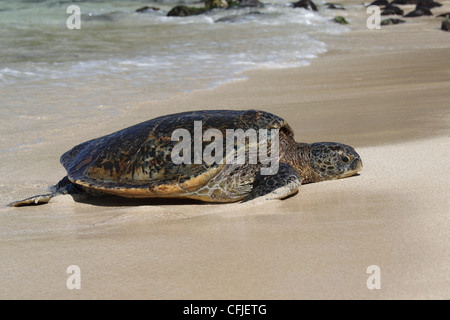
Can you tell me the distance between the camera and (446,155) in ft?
13.5

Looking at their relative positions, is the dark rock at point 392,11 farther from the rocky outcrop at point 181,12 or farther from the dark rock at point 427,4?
the rocky outcrop at point 181,12

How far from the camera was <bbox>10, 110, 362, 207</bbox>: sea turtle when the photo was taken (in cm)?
365

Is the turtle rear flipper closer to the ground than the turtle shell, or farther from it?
closer to the ground

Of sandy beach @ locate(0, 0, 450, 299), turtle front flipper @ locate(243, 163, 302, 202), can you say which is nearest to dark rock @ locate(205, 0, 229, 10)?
→ sandy beach @ locate(0, 0, 450, 299)

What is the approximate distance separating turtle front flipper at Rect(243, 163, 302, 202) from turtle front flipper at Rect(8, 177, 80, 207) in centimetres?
137

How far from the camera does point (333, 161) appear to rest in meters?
3.99

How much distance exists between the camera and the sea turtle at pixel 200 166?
3.65 m

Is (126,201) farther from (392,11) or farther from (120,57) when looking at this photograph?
(392,11)

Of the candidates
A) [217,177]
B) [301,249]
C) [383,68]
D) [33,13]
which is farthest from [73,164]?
[33,13]

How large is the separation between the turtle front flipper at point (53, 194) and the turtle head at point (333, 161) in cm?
177

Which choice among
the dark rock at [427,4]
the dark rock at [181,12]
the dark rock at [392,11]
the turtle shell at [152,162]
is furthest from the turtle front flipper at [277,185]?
the dark rock at [427,4]

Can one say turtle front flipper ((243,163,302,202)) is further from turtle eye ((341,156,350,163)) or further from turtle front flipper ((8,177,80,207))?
turtle front flipper ((8,177,80,207))

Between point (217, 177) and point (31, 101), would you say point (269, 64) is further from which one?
point (217, 177)
